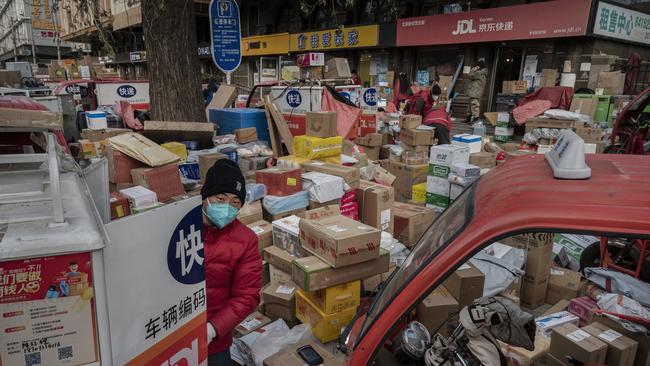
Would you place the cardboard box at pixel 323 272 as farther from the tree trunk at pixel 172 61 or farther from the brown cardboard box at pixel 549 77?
the brown cardboard box at pixel 549 77

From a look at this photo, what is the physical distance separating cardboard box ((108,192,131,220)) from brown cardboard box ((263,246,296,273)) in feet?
4.37

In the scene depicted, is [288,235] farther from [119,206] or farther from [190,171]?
[190,171]

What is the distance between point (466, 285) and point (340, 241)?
45.6 inches

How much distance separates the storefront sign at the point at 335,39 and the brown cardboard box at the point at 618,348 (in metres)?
16.0

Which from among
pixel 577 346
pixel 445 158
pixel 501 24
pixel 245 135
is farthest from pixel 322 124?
pixel 501 24

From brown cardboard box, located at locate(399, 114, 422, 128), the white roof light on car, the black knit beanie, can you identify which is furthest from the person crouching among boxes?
the white roof light on car

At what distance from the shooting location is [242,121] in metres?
6.84

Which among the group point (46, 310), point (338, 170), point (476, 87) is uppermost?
point (476, 87)

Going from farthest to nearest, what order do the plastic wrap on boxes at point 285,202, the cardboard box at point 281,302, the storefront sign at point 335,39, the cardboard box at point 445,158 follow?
1. the storefront sign at point 335,39
2. the cardboard box at point 445,158
3. the plastic wrap on boxes at point 285,202
4. the cardboard box at point 281,302

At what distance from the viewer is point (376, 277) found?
3.90m

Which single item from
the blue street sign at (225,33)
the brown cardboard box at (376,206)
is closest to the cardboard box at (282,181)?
the brown cardboard box at (376,206)

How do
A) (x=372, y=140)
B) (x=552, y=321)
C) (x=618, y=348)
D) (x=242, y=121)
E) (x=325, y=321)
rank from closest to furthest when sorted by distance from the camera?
(x=618, y=348), (x=552, y=321), (x=325, y=321), (x=242, y=121), (x=372, y=140)

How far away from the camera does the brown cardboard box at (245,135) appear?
611 cm

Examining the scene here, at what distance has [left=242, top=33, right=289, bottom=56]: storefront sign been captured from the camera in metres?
21.6
